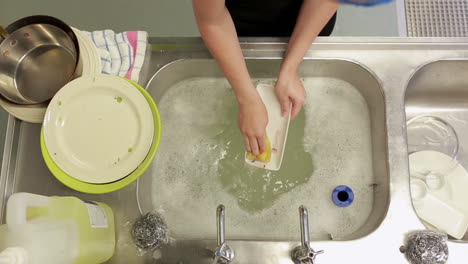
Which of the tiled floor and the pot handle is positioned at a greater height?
the tiled floor

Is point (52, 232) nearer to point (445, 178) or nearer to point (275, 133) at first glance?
point (275, 133)

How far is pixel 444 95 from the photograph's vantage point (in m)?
1.11

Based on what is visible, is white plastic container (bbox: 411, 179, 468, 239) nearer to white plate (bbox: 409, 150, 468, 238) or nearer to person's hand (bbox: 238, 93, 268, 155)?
white plate (bbox: 409, 150, 468, 238)

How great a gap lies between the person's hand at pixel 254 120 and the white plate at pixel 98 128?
0.78 feet

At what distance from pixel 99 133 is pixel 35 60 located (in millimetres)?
273

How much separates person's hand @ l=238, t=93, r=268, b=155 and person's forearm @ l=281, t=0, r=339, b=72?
0.39ft

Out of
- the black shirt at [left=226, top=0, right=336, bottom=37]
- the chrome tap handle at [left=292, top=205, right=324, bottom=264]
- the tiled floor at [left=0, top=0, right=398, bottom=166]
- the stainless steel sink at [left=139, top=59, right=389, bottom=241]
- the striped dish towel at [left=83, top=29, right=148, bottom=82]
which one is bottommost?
the chrome tap handle at [left=292, top=205, right=324, bottom=264]

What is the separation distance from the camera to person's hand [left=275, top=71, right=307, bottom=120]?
0.92 m

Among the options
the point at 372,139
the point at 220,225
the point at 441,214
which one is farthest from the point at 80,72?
the point at 441,214

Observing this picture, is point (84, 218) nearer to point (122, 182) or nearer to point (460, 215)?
point (122, 182)

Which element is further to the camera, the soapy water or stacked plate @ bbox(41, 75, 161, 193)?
the soapy water

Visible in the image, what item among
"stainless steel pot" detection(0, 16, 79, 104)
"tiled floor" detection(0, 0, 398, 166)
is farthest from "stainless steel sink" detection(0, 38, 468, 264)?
"tiled floor" detection(0, 0, 398, 166)

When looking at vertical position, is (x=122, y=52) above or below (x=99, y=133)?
above

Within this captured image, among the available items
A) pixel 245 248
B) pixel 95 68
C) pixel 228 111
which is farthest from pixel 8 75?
pixel 245 248
